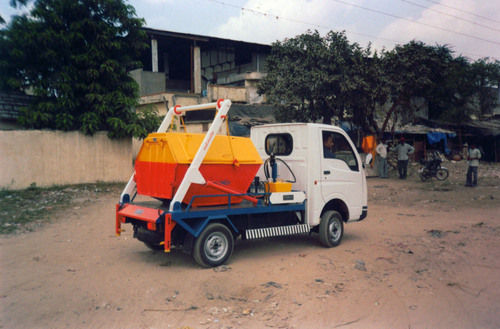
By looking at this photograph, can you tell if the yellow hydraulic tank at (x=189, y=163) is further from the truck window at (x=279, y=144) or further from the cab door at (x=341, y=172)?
the cab door at (x=341, y=172)

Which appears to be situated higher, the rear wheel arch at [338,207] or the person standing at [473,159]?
the person standing at [473,159]

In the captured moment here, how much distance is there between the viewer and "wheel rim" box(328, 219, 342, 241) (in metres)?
7.54

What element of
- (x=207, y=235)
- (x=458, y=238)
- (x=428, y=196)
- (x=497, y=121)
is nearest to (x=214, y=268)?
(x=207, y=235)

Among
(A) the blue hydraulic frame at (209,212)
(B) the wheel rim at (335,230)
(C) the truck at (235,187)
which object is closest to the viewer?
(A) the blue hydraulic frame at (209,212)

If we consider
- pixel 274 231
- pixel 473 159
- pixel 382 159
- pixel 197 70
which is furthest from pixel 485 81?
pixel 274 231

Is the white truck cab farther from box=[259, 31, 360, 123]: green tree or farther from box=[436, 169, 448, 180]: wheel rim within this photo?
box=[436, 169, 448, 180]: wheel rim

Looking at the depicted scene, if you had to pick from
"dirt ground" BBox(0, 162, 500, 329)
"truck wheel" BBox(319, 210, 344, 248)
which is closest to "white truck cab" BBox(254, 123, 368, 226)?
"truck wheel" BBox(319, 210, 344, 248)

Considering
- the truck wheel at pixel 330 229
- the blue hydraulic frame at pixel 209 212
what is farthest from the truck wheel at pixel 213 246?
the truck wheel at pixel 330 229

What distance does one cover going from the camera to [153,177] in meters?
6.36

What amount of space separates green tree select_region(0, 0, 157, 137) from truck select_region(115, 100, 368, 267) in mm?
8186

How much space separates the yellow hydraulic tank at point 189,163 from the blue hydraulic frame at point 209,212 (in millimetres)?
215

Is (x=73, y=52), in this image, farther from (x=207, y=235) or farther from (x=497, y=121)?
(x=497, y=121)

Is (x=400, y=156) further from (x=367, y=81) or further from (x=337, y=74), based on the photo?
(x=337, y=74)

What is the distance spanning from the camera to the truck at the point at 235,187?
593cm
